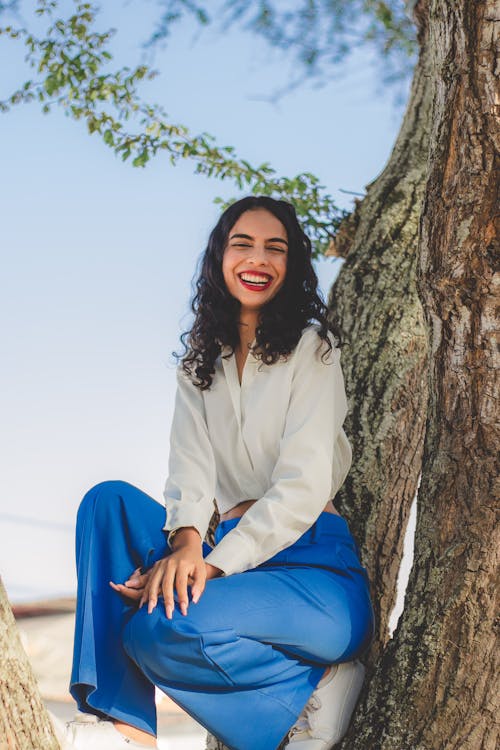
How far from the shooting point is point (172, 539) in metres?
2.21

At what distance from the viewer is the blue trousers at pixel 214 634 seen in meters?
1.95

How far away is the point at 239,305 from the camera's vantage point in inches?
103

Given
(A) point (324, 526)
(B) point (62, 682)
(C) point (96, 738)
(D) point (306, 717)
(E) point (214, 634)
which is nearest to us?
(E) point (214, 634)

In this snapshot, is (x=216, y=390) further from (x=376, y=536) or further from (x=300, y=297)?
(x=376, y=536)

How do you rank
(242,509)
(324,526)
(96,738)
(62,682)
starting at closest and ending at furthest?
(96,738) < (324,526) < (242,509) < (62,682)

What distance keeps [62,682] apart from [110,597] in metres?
5.11

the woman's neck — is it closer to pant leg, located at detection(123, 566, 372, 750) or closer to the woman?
the woman

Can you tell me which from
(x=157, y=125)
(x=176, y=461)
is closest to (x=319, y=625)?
(x=176, y=461)

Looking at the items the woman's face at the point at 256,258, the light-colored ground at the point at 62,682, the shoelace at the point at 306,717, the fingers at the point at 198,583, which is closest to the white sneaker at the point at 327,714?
the shoelace at the point at 306,717

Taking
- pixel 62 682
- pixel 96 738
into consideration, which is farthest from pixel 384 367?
pixel 62 682

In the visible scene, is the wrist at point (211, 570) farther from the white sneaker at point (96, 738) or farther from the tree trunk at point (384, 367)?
the tree trunk at point (384, 367)

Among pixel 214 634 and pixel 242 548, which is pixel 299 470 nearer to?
pixel 242 548

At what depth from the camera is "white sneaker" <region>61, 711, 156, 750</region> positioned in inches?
80.2

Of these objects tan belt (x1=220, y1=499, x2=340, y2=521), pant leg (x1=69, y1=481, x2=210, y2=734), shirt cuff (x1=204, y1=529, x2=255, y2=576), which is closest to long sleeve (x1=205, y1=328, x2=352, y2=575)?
shirt cuff (x1=204, y1=529, x2=255, y2=576)
